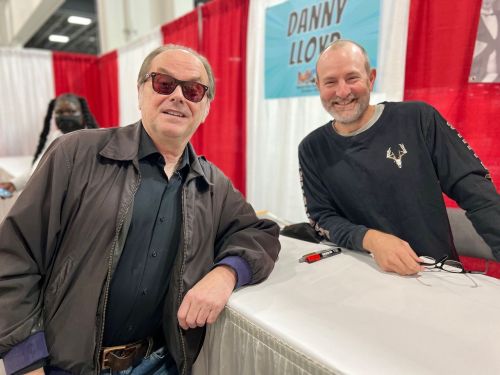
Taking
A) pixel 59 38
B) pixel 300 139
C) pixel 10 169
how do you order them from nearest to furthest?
pixel 300 139 < pixel 10 169 < pixel 59 38

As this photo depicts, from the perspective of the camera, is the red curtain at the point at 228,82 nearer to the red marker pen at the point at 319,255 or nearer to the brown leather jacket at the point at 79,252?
the red marker pen at the point at 319,255

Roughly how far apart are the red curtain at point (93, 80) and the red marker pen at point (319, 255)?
17.9 ft

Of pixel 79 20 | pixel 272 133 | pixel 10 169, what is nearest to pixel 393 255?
pixel 272 133

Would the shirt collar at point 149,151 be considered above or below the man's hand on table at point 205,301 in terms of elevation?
above

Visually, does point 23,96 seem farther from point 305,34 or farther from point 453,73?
point 453,73

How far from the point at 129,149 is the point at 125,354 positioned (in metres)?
0.63

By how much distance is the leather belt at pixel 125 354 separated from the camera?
1021 millimetres

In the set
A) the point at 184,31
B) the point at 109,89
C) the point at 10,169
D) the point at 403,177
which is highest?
the point at 184,31

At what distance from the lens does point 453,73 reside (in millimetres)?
1962

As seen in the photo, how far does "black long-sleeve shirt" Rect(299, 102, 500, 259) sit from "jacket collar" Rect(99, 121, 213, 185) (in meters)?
0.58

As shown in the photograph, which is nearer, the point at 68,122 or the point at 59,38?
the point at 68,122

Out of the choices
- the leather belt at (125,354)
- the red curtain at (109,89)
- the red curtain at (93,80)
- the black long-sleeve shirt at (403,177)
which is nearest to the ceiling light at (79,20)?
the red curtain at (93,80)

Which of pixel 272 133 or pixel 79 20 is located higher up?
pixel 79 20

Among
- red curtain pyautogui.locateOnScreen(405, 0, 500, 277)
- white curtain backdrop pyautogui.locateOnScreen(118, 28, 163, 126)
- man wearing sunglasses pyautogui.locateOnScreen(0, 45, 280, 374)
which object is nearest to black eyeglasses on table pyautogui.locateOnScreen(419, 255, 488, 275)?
man wearing sunglasses pyautogui.locateOnScreen(0, 45, 280, 374)
